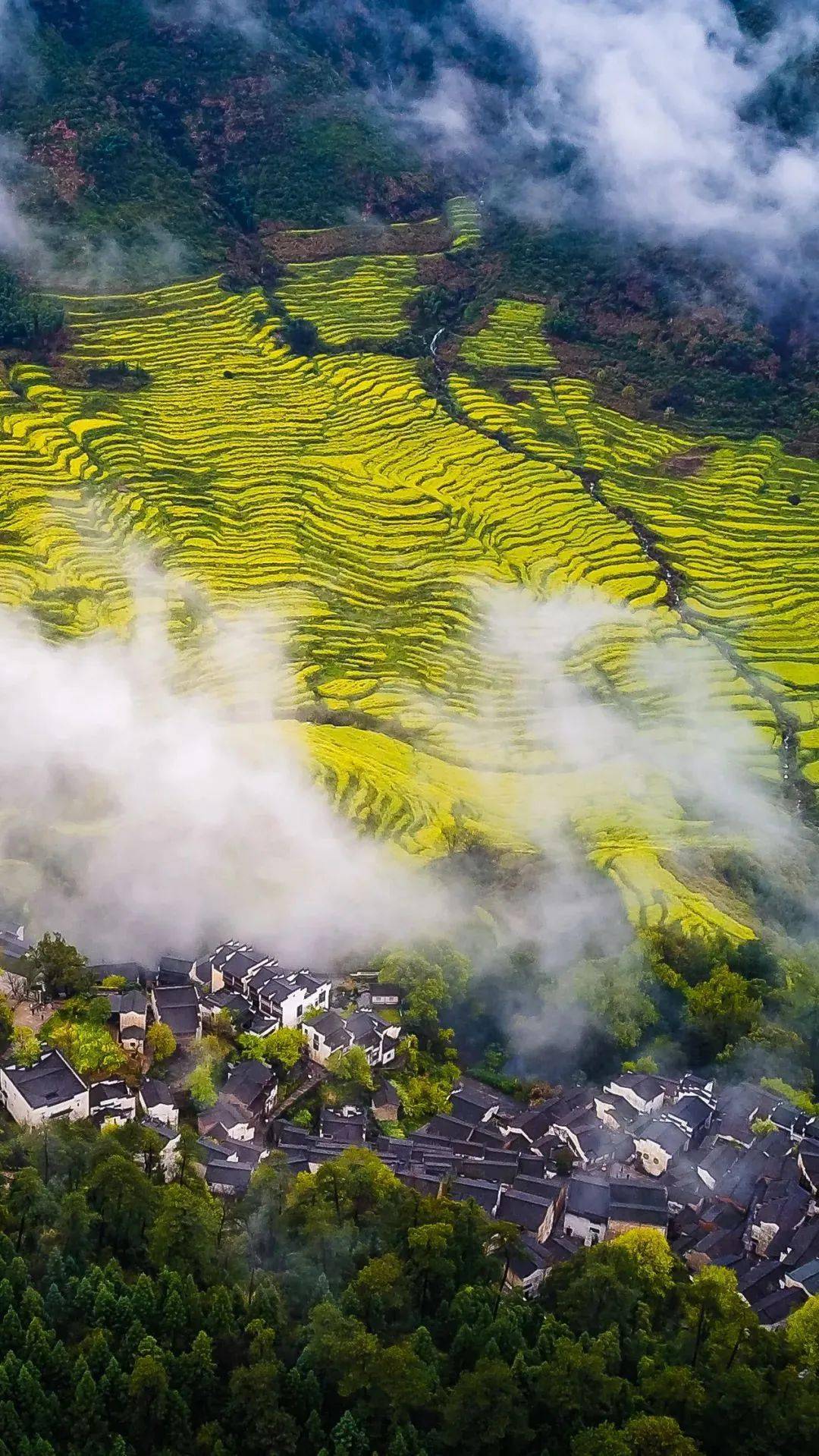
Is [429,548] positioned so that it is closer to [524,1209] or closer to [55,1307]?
[524,1209]

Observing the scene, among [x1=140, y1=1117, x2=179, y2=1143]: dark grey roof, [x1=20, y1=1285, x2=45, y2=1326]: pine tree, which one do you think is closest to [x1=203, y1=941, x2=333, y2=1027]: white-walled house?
[x1=140, y1=1117, x2=179, y2=1143]: dark grey roof

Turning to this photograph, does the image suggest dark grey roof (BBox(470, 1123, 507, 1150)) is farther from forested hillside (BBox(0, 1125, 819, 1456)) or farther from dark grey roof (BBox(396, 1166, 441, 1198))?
forested hillside (BBox(0, 1125, 819, 1456))

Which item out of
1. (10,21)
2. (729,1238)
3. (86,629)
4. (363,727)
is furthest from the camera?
(10,21)

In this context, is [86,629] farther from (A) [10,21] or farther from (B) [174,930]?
(A) [10,21]

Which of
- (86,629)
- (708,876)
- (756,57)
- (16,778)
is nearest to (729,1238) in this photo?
(708,876)

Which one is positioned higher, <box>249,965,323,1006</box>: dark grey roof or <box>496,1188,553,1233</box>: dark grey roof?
<box>496,1188,553,1233</box>: dark grey roof

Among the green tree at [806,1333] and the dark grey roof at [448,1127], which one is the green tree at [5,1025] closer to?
the dark grey roof at [448,1127]

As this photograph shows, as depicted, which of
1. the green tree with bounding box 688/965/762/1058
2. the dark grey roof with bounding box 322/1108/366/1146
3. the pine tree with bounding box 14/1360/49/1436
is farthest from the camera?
the green tree with bounding box 688/965/762/1058
